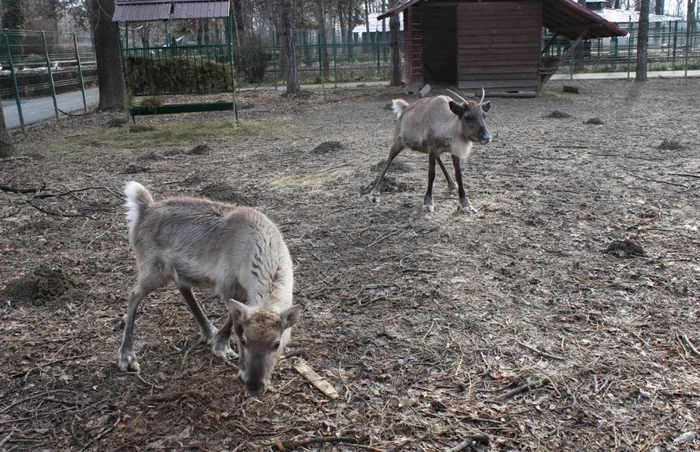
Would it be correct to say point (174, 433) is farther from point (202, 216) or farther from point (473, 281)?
point (473, 281)

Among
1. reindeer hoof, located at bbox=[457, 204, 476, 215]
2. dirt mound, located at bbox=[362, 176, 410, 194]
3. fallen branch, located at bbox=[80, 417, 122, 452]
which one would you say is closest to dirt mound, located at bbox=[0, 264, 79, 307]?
fallen branch, located at bbox=[80, 417, 122, 452]

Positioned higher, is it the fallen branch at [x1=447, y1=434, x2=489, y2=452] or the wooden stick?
the wooden stick

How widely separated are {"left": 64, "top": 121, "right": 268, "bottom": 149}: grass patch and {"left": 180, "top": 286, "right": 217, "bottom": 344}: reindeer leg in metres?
8.14

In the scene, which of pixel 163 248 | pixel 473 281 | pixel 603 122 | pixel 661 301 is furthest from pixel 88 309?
pixel 603 122

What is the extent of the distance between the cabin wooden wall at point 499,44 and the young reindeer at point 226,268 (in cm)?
1636

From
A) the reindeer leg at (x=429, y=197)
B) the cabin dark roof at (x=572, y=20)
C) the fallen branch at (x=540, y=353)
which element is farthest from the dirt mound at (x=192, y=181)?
the cabin dark roof at (x=572, y=20)

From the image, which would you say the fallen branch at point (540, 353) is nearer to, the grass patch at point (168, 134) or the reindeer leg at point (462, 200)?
the reindeer leg at point (462, 200)

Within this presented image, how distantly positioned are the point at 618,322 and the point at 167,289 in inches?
134

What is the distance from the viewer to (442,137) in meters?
6.87

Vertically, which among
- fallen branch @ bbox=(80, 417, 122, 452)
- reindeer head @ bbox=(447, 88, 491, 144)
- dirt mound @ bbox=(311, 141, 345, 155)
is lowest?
fallen branch @ bbox=(80, 417, 122, 452)

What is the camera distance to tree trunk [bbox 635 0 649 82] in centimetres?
2128

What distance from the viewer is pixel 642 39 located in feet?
70.8

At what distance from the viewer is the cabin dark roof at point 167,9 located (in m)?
12.5

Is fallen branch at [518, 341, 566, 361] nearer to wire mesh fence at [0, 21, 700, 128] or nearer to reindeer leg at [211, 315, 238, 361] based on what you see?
reindeer leg at [211, 315, 238, 361]
